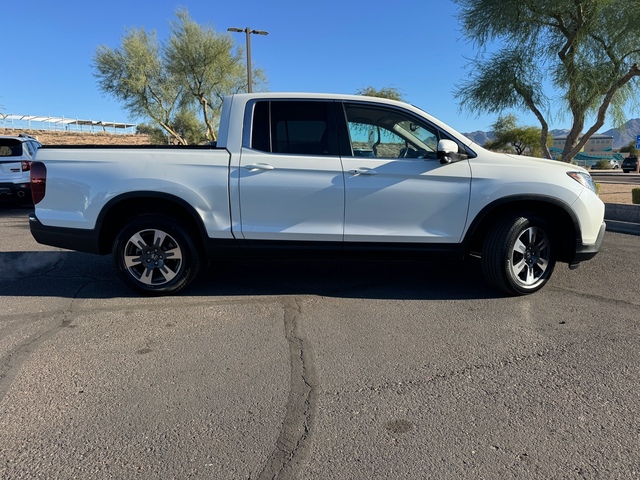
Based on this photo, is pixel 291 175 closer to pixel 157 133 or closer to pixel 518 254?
pixel 518 254

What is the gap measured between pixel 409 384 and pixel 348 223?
5.98 feet

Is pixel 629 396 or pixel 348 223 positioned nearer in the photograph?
pixel 629 396

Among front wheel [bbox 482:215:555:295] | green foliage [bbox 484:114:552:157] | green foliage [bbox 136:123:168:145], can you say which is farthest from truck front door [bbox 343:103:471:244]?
green foliage [bbox 484:114:552:157]

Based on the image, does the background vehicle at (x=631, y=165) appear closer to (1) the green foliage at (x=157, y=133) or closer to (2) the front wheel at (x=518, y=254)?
(1) the green foliage at (x=157, y=133)

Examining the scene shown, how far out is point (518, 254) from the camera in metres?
4.33

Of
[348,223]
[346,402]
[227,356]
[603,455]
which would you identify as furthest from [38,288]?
[603,455]

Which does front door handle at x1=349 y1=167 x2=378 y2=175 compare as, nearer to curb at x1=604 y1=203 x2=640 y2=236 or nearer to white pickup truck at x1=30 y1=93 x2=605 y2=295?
white pickup truck at x1=30 y1=93 x2=605 y2=295

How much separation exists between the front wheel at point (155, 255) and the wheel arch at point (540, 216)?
9.23ft

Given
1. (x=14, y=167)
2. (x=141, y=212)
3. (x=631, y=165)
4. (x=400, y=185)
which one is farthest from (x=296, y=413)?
(x=631, y=165)

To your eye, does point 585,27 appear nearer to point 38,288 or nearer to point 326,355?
point 326,355

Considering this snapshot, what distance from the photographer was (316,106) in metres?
4.36

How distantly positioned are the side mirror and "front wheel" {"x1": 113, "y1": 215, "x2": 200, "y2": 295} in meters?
2.56

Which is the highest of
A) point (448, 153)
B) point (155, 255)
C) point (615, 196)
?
point (448, 153)

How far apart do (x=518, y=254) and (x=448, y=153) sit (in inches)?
49.0
